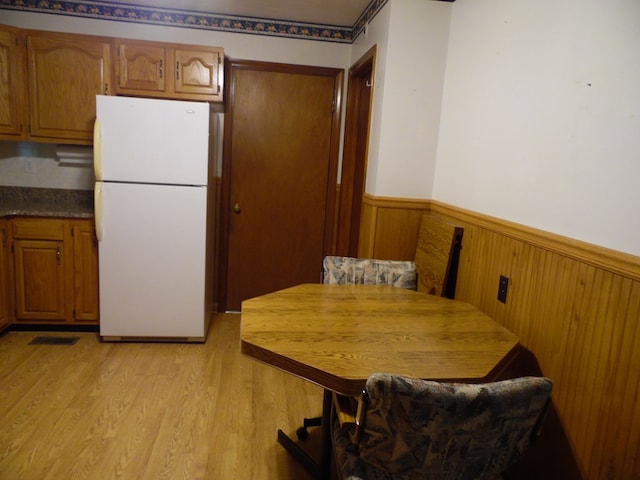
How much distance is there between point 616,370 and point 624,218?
0.43 metres

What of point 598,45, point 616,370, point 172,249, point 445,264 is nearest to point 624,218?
point 616,370

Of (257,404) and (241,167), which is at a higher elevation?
(241,167)

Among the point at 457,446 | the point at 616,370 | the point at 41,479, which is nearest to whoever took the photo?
the point at 457,446

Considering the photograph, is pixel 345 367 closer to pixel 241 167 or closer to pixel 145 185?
pixel 145 185

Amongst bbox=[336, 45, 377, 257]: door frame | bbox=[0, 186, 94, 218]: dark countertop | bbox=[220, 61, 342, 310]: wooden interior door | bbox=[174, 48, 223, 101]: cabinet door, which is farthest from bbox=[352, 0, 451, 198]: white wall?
bbox=[0, 186, 94, 218]: dark countertop

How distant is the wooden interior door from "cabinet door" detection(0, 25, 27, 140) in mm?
1392

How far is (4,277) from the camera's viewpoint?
3.03 metres

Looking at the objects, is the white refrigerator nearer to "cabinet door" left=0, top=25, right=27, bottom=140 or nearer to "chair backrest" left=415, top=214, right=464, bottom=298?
"cabinet door" left=0, top=25, right=27, bottom=140

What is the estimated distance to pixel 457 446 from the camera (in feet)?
3.50

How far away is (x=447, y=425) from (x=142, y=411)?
72.6 inches

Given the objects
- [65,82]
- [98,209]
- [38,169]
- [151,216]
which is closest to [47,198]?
[38,169]

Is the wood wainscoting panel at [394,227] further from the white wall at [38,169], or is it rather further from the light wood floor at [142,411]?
the white wall at [38,169]

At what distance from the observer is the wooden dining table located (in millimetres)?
1315

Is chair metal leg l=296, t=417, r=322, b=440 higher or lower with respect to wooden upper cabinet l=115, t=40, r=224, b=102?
lower
